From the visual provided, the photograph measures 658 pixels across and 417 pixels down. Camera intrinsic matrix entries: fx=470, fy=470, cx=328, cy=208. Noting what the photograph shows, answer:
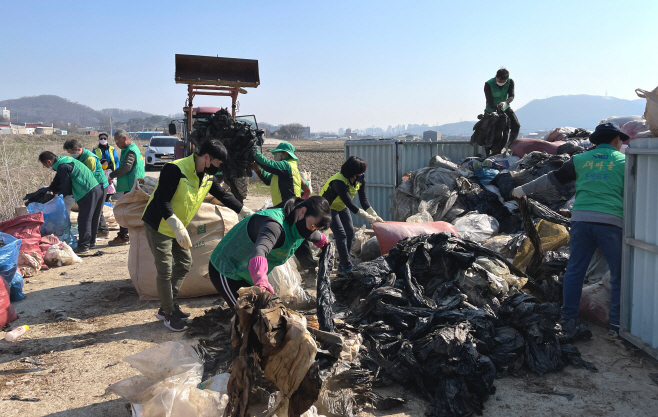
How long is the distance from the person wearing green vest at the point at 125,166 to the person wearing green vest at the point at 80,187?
0.38 metres

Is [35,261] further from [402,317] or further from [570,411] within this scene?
[570,411]

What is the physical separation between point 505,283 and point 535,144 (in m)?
4.68

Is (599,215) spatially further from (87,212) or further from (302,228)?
(87,212)

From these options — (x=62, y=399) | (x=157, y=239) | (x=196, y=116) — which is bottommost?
(x=62, y=399)

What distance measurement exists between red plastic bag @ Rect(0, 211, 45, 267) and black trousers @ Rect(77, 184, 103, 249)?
756 millimetres

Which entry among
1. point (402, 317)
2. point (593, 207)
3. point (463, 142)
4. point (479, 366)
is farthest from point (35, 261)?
point (463, 142)

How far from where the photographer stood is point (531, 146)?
7938mm

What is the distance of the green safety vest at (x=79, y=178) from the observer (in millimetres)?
6404

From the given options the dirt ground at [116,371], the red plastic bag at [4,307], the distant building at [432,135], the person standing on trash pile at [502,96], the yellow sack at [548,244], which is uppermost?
the person standing on trash pile at [502,96]

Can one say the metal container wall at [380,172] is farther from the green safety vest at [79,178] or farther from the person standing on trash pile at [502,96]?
the green safety vest at [79,178]

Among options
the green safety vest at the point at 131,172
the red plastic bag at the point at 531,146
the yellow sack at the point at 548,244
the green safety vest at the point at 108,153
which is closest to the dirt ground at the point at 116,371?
the yellow sack at the point at 548,244

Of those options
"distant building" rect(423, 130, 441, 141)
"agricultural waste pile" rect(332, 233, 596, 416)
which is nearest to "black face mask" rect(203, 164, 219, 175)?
"agricultural waste pile" rect(332, 233, 596, 416)

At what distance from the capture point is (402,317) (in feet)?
11.3

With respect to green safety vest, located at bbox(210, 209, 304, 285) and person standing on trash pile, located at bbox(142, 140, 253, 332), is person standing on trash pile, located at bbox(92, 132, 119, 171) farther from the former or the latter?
green safety vest, located at bbox(210, 209, 304, 285)
